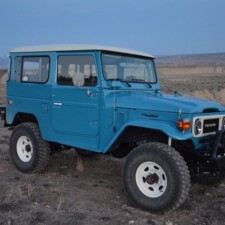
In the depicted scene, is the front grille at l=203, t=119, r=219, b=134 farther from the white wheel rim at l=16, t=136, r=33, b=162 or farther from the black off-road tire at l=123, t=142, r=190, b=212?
the white wheel rim at l=16, t=136, r=33, b=162

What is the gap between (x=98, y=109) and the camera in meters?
6.15

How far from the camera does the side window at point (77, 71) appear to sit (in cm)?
630

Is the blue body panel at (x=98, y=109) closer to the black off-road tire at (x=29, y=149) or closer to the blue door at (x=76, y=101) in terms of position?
the blue door at (x=76, y=101)

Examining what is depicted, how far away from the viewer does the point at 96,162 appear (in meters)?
8.16

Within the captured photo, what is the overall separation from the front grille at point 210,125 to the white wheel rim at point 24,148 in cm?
319

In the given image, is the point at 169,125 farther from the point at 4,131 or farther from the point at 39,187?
the point at 4,131

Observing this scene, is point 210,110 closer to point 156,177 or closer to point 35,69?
point 156,177

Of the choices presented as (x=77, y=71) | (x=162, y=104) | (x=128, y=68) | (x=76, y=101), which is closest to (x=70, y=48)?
(x=77, y=71)

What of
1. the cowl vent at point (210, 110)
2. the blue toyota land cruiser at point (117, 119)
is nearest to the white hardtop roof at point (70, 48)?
the blue toyota land cruiser at point (117, 119)

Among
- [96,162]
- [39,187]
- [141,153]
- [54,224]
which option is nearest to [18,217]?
[54,224]

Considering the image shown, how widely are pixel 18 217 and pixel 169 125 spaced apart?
2235 mm

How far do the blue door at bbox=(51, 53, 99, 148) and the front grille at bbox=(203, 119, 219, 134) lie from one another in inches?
62.2

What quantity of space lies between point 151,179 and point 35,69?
303 centimetres

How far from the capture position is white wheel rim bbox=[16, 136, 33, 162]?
739 cm
